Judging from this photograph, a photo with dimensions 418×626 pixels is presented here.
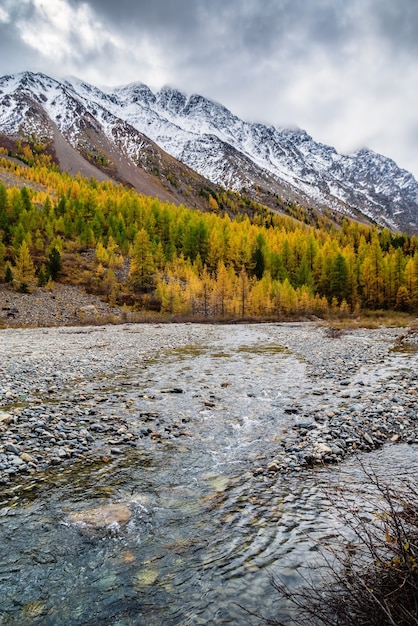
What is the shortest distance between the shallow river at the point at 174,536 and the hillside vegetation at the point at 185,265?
6079 cm

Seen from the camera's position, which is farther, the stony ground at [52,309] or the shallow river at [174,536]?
the stony ground at [52,309]

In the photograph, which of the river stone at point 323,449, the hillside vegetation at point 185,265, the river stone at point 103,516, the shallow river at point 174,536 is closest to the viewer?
the shallow river at point 174,536

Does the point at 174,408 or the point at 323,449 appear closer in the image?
the point at 323,449

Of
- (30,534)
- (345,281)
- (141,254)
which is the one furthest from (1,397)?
(345,281)

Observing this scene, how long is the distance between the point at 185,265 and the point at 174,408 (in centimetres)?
8043

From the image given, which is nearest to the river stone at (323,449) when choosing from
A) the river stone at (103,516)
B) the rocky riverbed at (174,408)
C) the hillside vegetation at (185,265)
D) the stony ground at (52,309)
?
the rocky riverbed at (174,408)

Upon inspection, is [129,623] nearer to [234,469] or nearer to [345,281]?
[234,469]

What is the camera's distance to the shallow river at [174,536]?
14.6 feet

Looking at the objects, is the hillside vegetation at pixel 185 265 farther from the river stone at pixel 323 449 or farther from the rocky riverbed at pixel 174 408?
the river stone at pixel 323 449

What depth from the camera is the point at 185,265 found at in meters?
91.1

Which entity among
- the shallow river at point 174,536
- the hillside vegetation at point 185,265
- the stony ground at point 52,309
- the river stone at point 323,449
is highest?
the hillside vegetation at point 185,265

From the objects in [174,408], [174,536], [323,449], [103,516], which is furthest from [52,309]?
[174,536]

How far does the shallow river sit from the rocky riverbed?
0.52 m

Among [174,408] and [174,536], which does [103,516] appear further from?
[174,408]
